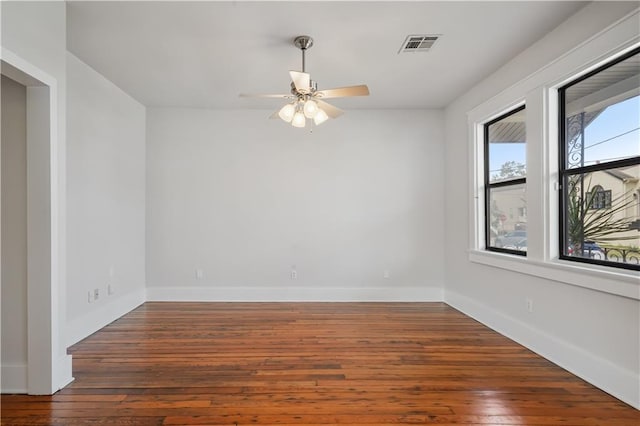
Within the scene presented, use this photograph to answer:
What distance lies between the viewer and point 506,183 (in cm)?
376

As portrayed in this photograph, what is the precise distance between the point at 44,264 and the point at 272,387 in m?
1.72

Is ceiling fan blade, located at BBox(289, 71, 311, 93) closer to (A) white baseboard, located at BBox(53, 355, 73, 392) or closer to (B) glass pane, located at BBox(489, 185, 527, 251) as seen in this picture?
(B) glass pane, located at BBox(489, 185, 527, 251)

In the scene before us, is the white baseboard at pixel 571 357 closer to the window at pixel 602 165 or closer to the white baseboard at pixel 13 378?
the window at pixel 602 165

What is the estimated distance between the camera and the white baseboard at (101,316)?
331 cm

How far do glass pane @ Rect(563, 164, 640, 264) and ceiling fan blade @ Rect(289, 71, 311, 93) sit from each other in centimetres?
229

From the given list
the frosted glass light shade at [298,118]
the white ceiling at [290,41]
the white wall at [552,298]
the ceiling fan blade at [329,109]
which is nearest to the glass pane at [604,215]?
the white wall at [552,298]

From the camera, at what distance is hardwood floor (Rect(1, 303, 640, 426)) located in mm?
2119

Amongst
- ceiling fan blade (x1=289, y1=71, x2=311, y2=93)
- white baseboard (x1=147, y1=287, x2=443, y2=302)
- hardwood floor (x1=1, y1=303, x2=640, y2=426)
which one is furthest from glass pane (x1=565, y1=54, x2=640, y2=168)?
white baseboard (x1=147, y1=287, x2=443, y2=302)

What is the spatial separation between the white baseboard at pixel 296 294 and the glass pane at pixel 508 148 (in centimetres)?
190

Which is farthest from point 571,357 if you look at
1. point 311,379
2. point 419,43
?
point 419,43

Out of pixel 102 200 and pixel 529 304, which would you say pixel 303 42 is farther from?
pixel 529 304

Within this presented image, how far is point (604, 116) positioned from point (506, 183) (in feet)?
3.93

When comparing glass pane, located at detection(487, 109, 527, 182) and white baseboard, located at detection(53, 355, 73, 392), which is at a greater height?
glass pane, located at detection(487, 109, 527, 182)

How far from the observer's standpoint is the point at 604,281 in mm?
2420
